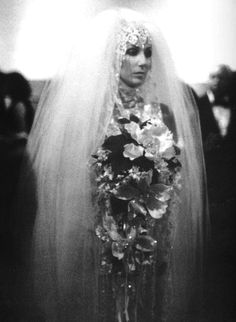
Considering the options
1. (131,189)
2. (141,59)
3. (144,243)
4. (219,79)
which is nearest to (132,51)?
(141,59)

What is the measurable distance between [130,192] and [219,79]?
521 millimetres

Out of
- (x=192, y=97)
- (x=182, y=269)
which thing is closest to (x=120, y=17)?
(x=192, y=97)

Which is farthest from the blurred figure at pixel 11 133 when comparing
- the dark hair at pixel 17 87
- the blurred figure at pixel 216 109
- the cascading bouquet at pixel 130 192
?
the blurred figure at pixel 216 109

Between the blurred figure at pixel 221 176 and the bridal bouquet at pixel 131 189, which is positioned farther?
the blurred figure at pixel 221 176

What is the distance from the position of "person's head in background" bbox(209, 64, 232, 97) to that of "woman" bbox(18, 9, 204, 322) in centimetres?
25

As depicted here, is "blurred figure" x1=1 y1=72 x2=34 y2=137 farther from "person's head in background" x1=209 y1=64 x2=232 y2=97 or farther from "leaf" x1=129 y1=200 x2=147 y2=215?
"person's head in background" x1=209 y1=64 x2=232 y2=97

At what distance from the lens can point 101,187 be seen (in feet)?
4.72

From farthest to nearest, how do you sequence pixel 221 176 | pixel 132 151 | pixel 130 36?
pixel 221 176 → pixel 130 36 → pixel 132 151

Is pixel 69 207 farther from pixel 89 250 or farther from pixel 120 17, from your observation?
pixel 120 17

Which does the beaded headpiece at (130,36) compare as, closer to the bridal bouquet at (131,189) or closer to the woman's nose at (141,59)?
the woman's nose at (141,59)

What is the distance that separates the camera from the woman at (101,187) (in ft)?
4.67

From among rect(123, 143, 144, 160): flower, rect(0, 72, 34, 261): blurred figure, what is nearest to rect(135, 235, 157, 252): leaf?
rect(123, 143, 144, 160): flower

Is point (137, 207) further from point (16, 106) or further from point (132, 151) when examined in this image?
point (16, 106)

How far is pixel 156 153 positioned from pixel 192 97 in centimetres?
30
